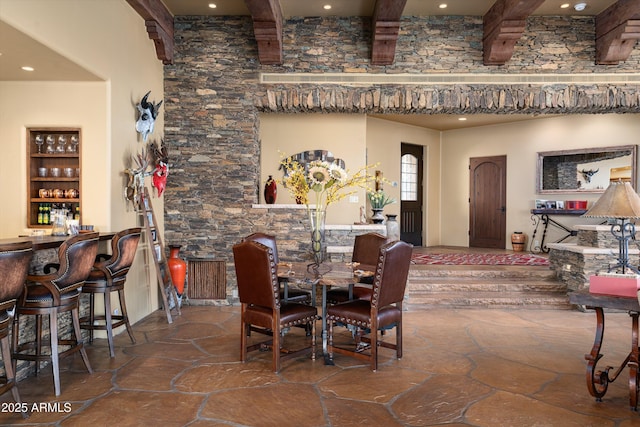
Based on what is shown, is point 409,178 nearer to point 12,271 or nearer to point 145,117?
point 145,117

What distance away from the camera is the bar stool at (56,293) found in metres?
3.04

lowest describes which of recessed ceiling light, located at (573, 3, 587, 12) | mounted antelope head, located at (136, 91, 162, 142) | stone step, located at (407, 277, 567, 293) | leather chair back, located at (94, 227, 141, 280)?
stone step, located at (407, 277, 567, 293)

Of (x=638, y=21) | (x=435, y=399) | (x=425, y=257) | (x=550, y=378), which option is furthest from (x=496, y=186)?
(x=435, y=399)

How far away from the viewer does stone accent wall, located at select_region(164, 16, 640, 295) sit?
5.91 m

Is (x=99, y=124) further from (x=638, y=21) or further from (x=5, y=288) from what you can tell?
(x=638, y=21)

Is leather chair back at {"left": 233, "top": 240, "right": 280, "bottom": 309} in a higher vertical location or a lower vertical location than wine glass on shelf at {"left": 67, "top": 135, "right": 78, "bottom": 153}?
lower

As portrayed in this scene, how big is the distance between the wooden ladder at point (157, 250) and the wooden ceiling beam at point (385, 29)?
3.48 meters

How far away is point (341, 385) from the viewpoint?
3223 millimetres

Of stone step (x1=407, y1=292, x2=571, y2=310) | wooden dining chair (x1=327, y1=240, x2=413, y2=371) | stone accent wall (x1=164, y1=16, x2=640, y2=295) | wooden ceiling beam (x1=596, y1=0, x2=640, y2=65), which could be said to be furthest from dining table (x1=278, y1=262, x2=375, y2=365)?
wooden ceiling beam (x1=596, y1=0, x2=640, y2=65)

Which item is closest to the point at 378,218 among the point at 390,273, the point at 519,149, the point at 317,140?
the point at 317,140

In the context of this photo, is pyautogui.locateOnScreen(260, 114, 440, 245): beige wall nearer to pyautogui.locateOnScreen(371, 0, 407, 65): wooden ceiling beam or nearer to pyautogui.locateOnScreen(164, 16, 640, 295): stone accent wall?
pyautogui.locateOnScreen(164, 16, 640, 295): stone accent wall

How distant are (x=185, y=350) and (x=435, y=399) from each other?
2309mm

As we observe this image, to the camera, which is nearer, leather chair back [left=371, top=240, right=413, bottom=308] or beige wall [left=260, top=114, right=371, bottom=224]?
leather chair back [left=371, top=240, right=413, bottom=308]

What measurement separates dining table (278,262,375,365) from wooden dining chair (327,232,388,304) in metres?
0.18
